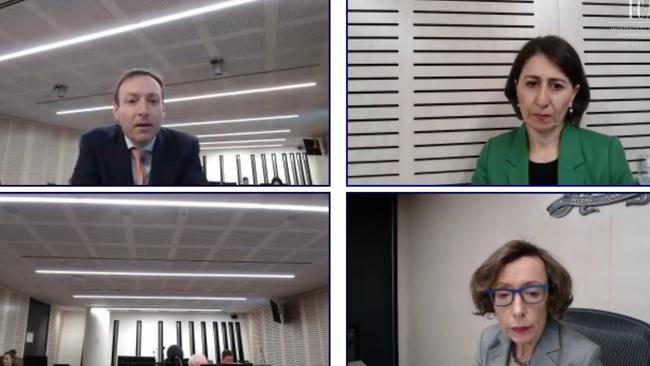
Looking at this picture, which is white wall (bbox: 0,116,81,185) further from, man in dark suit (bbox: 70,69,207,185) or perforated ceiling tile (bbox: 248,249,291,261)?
perforated ceiling tile (bbox: 248,249,291,261)

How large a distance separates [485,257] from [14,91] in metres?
1.92

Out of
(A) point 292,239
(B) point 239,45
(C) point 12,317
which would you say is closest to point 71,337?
(C) point 12,317

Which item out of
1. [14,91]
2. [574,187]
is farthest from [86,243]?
A: [574,187]

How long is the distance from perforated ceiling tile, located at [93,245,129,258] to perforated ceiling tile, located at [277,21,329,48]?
3.19ft

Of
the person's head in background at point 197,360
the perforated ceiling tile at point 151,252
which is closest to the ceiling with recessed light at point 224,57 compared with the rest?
the perforated ceiling tile at point 151,252

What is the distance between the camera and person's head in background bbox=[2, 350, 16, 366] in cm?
222

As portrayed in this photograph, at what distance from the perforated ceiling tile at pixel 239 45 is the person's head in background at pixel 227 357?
43.6 inches

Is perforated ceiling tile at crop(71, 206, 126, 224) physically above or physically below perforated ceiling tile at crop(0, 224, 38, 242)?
above

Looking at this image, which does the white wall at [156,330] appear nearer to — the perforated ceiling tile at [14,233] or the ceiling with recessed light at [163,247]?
the ceiling with recessed light at [163,247]

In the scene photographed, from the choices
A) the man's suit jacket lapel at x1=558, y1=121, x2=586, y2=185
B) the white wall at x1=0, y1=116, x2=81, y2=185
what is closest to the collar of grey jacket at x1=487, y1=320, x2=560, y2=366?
the man's suit jacket lapel at x1=558, y1=121, x2=586, y2=185

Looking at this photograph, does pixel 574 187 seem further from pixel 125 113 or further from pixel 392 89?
pixel 125 113

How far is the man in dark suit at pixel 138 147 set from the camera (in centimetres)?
220

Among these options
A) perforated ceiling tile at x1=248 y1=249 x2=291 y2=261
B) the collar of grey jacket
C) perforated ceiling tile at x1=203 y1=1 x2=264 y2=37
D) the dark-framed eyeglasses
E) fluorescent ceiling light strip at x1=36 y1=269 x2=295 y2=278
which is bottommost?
the collar of grey jacket

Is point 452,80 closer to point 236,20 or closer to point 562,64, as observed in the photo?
point 562,64
